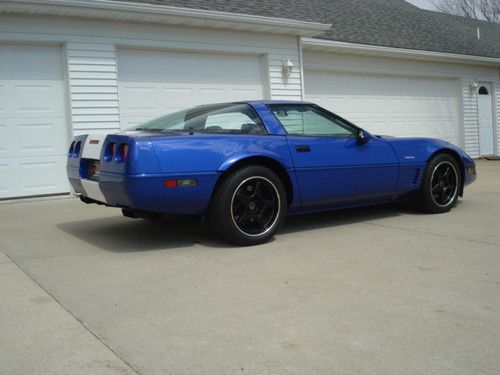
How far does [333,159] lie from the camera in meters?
5.51

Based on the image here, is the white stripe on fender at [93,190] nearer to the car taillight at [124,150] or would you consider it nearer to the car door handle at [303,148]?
the car taillight at [124,150]

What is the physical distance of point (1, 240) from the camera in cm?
548

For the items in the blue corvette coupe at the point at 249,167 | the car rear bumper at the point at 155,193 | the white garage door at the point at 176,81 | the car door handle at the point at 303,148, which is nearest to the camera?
the car rear bumper at the point at 155,193

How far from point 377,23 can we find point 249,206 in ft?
36.1

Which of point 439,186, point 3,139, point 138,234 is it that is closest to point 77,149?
point 138,234

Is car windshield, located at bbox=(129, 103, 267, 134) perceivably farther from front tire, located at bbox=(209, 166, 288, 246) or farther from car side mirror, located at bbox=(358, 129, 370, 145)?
car side mirror, located at bbox=(358, 129, 370, 145)

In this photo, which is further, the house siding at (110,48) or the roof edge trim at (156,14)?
the house siding at (110,48)

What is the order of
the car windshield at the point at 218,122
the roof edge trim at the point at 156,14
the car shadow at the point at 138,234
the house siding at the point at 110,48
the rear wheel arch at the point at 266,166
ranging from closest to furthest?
the rear wheel arch at the point at 266,166
the car shadow at the point at 138,234
the car windshield at the point at 218,122
the roof edge trim at the point at 156,14
the house siding at the point at 110,48

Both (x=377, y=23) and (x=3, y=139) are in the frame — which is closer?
(x=3, y=139)

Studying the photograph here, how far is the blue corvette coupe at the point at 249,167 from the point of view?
4.62 meters

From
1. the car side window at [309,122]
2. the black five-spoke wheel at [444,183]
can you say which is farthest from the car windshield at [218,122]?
the black five-spoke wheel at [444,183]

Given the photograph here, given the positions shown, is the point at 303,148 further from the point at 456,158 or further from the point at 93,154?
the point at 456,158

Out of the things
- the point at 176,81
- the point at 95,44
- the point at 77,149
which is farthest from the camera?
the point at 176,81

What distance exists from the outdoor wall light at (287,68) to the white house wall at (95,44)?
1.44 meters
